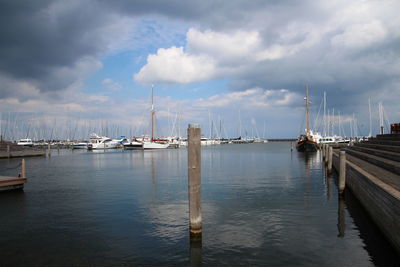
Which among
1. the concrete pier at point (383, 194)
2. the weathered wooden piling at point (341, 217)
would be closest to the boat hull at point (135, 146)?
the concrete pier at point (383, 194)

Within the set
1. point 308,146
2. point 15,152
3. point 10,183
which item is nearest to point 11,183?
point 10,183

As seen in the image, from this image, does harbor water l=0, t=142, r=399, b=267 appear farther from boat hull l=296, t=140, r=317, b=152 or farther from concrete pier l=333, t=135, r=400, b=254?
boat hull l=296, t=140, r=317, b=152

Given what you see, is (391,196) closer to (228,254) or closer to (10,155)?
(228,254)

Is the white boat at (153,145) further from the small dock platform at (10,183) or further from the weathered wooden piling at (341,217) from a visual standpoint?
the weathered wooden piling at (341,217)

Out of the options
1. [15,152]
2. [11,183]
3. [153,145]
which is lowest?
[11,183]

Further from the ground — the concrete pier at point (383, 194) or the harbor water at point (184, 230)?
the concrete pier at point (383, 194)

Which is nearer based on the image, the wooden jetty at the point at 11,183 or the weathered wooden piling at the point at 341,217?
the weathered wooden piling at the point at 341,217

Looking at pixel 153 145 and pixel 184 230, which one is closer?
pixel 184 230

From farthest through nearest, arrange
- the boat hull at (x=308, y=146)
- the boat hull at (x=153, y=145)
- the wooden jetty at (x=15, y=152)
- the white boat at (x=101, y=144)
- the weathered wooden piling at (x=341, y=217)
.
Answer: the white boat at (x=101, y=144) < the boat hull at (x=153, y=145) < the boat hull at (x=308, y=146) < the wooden jetty at (x=15, y=152) < the weathered wooden piling at (x=341, y=217)

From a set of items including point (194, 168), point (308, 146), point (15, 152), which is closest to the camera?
point (194, 168)

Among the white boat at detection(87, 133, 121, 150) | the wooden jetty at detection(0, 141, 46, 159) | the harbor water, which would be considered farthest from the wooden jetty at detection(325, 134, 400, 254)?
the white boat at detection(87, 133, 121, 150)

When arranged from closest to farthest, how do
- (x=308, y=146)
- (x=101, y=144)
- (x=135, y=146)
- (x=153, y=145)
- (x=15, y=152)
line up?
(x=15, y=152), (x=308, y=146), (x=153, y=145), (x=135, y=146), (x=101, y=144)

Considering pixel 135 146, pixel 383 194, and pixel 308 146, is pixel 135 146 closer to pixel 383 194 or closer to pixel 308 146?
pixel 308 146

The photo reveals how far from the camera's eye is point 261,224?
46.3ft
